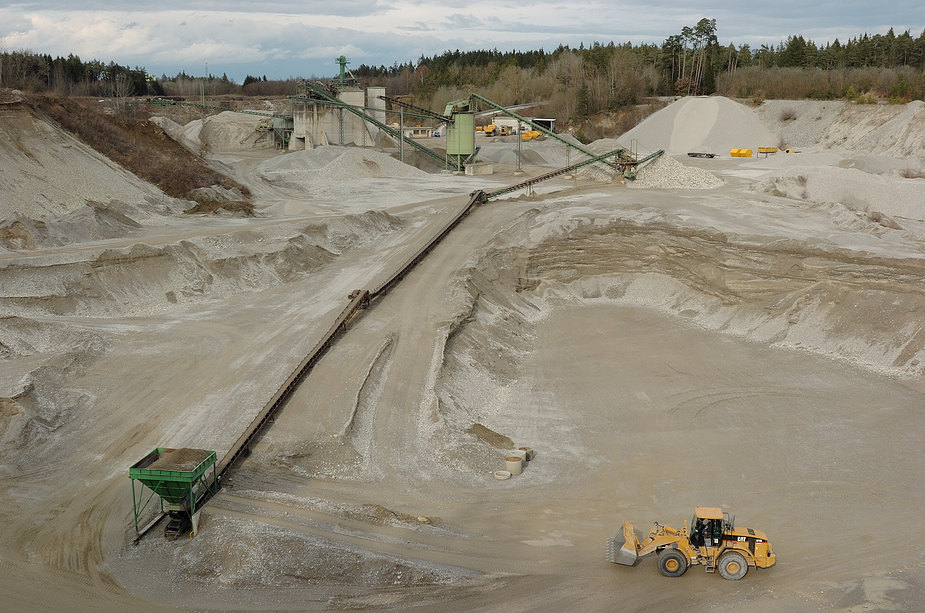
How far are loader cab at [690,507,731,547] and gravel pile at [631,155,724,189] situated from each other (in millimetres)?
35279

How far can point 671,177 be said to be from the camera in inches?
1886

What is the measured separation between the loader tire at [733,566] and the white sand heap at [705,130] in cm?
6467

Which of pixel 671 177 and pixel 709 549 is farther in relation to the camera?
pixel 671 177

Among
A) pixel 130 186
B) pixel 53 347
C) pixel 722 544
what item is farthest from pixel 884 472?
pixel 130 186

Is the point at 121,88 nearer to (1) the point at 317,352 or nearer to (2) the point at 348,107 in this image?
(2) the point at 348,107

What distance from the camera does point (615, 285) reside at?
35375 mm

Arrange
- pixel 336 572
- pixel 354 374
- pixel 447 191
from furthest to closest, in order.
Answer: pixel 447 191 → pixel 354 374 → pixel 336 572

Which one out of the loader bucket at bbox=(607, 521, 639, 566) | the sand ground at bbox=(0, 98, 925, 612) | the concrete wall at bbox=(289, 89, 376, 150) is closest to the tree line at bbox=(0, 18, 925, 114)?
the concrete wall at bbox=(289, 89, 376, 150)

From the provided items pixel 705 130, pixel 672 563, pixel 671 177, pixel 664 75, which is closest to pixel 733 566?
pixel 672 563

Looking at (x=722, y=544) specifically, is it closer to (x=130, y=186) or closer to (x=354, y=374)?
(x=354, y=374)

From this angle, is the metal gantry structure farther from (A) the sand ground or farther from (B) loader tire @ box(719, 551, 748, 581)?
(B) loader tire @ box(719, 551, 748, 581)

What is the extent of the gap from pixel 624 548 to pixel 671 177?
36.7 metres

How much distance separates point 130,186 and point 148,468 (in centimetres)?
2770

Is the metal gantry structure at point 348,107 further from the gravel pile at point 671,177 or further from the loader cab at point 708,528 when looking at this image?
the loader cab at point 708,528
